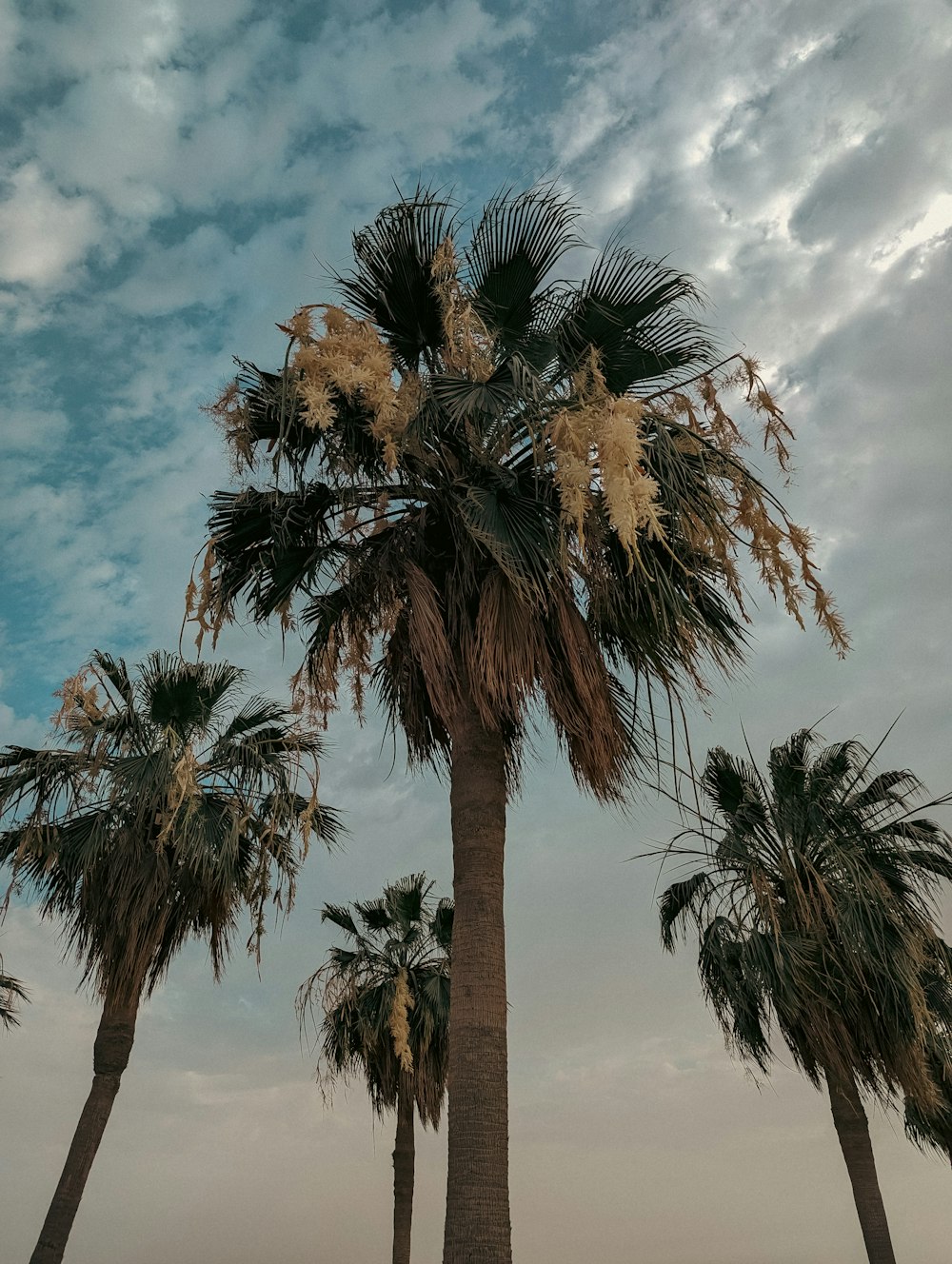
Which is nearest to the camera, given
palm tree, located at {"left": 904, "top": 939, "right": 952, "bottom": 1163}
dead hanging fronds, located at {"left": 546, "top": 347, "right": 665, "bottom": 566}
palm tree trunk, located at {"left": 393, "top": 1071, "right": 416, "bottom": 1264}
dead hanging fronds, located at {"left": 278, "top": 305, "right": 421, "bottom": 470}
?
dead hanging fronds, located at {"left": 546, "top": 347, "right": 665, "bottom": 566}

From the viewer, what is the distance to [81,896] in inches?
517

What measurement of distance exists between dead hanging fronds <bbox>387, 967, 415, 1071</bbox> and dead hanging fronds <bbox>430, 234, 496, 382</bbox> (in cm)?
1279

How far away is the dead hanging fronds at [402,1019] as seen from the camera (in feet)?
54.9

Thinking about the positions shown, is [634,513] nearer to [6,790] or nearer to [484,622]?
[484,622]

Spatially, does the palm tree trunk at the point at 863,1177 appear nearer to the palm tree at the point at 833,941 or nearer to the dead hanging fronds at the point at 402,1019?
the palm tree at the point at 833,941

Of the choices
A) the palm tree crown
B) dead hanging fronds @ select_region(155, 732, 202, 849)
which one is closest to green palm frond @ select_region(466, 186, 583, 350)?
the palm tree crown

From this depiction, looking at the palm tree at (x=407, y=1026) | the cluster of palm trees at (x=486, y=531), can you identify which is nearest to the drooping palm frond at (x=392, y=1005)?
the palm tree at (x=407, y=1026)

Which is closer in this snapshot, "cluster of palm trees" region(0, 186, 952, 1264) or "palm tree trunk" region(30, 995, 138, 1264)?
"cluster of palm trees" region(0, 186, 952, 1264)

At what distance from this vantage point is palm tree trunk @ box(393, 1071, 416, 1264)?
723 inches

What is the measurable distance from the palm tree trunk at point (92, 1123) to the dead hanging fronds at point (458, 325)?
9836mm

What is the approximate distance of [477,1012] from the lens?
19.7 feet

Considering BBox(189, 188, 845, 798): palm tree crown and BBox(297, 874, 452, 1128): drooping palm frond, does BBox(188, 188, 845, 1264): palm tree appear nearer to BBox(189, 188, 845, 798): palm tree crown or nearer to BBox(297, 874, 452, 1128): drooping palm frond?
BBox(189, 188, 845, 798): palm tree crown

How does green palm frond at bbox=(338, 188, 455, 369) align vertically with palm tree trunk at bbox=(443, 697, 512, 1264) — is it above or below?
above

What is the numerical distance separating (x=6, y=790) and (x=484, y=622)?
9111mm
